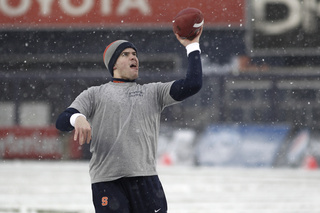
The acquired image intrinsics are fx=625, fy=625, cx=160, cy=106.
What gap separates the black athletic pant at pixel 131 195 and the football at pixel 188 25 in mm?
963

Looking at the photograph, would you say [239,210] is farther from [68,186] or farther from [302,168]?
[302,168]

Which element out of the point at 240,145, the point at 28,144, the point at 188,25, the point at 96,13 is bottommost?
the point at 240,145

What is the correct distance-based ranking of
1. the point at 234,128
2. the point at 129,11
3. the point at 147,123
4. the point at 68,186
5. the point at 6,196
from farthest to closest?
the point at 129,11 → the point at 234,128 → the point at 68,186 → the point at 6,196 → the point at 147,123

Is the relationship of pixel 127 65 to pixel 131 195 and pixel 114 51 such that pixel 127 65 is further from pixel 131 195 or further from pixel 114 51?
pixel 131 195

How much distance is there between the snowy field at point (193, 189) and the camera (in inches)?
342

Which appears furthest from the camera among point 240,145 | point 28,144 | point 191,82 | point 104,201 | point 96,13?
point 96,13

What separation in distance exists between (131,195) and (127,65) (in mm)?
857

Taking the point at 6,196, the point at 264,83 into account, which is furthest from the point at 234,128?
the point at 6,196

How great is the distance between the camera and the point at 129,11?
19.9 metres

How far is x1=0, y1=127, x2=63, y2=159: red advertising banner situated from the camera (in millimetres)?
17953

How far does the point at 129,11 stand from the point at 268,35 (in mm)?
6179

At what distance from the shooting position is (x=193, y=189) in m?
11.3

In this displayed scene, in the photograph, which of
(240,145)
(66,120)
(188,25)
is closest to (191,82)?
(188,25)

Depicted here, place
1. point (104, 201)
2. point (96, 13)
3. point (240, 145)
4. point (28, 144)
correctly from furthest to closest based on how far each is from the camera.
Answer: point (96, 13) → point (28, 144) → point (240, 145) → point (104, 201)
